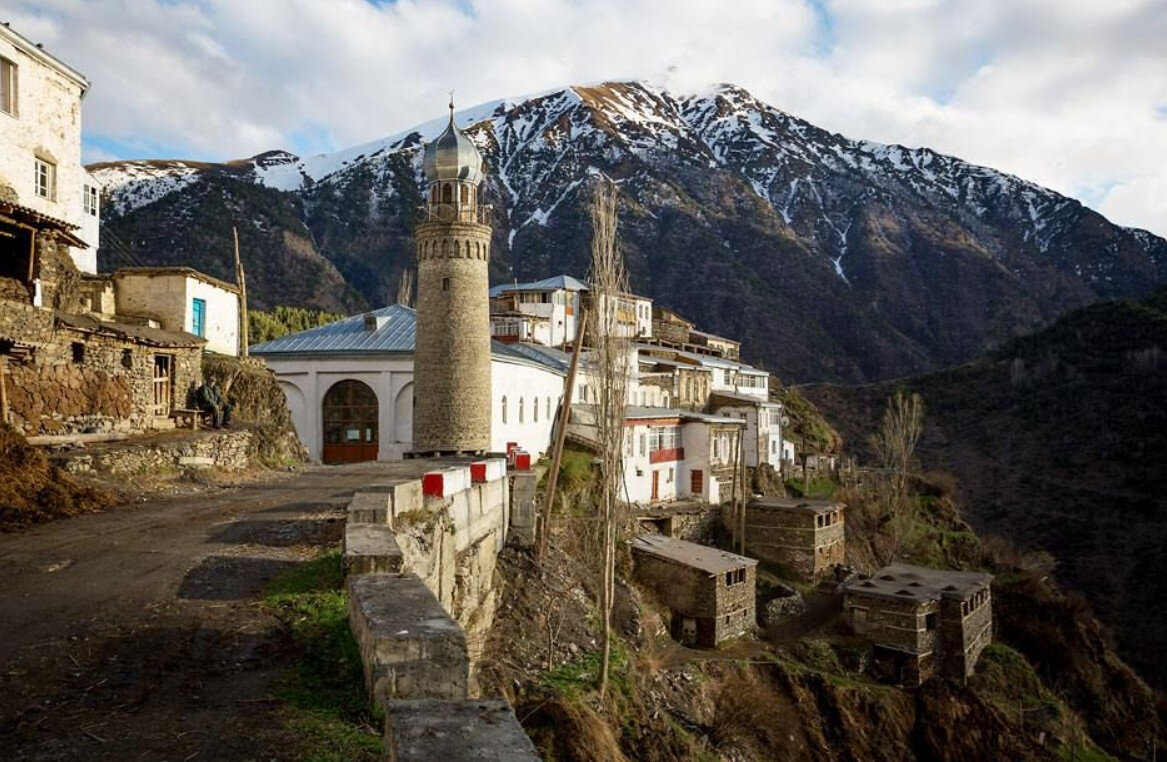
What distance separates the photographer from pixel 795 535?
130 feet

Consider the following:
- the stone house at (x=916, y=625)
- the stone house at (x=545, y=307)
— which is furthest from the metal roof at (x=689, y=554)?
the stone house at (x=545, y=307)

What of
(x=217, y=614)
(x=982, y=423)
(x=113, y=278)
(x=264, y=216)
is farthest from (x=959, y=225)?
(x=217, y=614)

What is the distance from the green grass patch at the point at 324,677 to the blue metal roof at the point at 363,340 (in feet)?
79.5

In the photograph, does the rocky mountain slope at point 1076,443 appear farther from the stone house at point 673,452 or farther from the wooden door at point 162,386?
the wooden door at point 162,386

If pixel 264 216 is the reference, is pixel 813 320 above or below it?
below

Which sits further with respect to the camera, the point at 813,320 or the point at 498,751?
the point at 813,320

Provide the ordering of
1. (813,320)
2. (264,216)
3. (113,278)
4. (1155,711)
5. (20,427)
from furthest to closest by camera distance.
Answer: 1. (813,320)
2. (264,216)
3. (1155,711)
4. (113,278)
5. (20,427)

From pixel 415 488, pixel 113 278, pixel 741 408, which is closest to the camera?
pixel 415 488

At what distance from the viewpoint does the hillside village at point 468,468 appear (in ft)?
40.6

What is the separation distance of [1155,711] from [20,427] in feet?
150

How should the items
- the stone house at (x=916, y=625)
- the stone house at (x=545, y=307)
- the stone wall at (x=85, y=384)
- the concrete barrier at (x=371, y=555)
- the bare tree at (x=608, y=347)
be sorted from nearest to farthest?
the concrete barrier at (x=371, y=555) < the stone wall at (x=85, y=384) < the bare tree at (x=608, y=347) < the stone house at (x=916, y=625) < the stone house at (x=545, y=307)

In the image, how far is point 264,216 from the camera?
11675 cm

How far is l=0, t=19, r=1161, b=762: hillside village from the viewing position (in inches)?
488

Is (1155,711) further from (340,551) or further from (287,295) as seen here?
(287,295)
